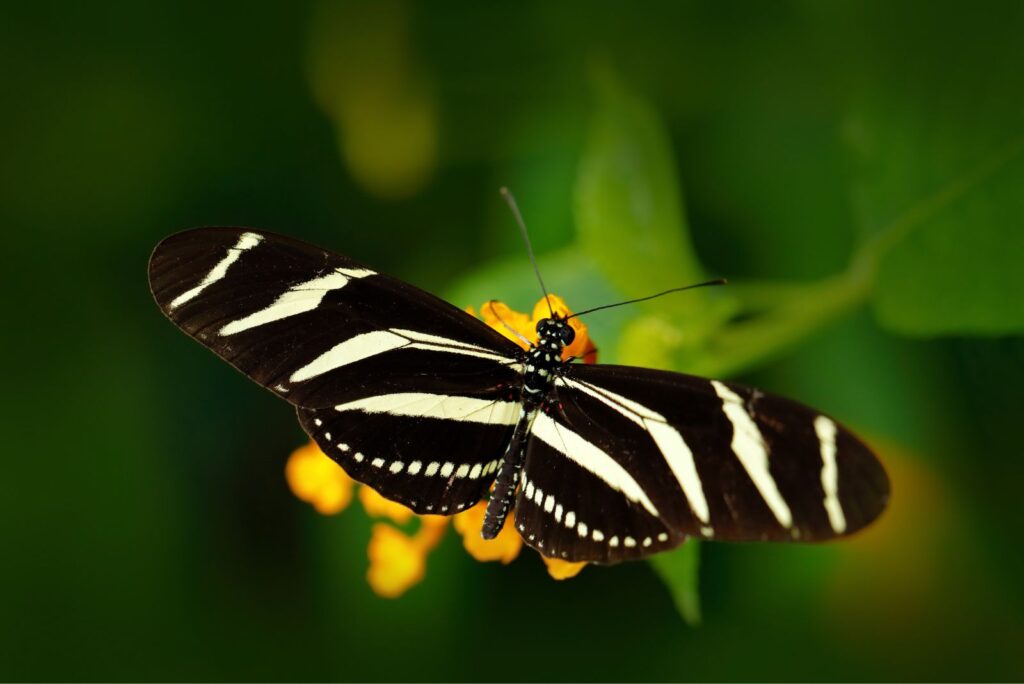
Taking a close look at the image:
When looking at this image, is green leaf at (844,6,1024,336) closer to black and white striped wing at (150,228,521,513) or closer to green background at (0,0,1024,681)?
green background at (0,0,1024,681)

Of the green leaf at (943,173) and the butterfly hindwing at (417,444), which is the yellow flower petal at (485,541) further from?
the green leaf at (943,173)

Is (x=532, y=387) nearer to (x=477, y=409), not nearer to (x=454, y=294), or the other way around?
(x=477, y=409)

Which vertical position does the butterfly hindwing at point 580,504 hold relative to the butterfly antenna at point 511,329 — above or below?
below

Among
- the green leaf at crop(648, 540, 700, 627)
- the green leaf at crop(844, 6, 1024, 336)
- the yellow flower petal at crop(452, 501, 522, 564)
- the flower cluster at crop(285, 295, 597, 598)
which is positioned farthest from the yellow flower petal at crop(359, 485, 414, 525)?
the green leaf at crop(844, 6, 1024, 336)

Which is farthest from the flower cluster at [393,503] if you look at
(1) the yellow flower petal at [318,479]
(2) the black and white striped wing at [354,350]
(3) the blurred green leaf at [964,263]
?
(3) the blurred green leaf at [964,263]

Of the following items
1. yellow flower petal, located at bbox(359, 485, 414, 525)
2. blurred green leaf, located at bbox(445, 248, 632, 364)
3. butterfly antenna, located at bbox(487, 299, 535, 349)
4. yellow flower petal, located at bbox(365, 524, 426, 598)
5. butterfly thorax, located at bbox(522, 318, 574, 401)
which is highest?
blurred green leaf, located at bbox(445, 248, 632, 364)

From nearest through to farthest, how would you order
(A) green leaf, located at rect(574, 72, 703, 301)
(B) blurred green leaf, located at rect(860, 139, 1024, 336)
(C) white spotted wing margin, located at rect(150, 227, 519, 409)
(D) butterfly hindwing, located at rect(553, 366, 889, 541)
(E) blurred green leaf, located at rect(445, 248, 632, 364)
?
(D) butterfly hindwing, located at rect(553, 366, 889, 541)
(C) white spotted wing margin, located at rect(150, 227, 519, 409)
(B) blurred green leaf, located at rect(860, 139, 1024, 336)
(A) green leaf, located at rect(574, 72, 703, 301)
(E) blurred green leaf, located at rect(445, 248, 632, 364)
